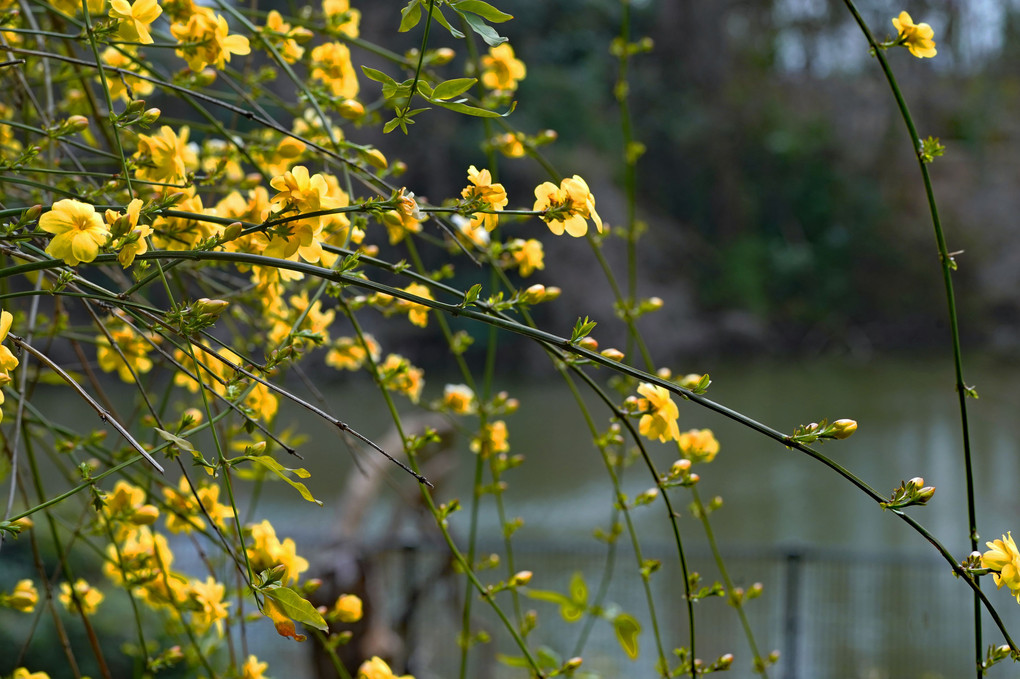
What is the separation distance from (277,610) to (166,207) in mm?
176

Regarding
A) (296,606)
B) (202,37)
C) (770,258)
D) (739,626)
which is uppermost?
(770,258)

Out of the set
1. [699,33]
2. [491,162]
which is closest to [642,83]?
[699,33]

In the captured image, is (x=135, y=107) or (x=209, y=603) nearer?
(x=135, y=107)

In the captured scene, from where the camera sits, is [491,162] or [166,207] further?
[491,162]

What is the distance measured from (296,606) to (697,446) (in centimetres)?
32

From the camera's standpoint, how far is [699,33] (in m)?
10.3

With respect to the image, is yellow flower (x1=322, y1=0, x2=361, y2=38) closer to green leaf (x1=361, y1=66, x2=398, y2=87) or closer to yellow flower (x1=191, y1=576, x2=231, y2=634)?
green leaf (x1=361, y1=66, x2=398, y2=87)

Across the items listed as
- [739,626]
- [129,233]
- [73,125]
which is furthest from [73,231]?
[739,626]

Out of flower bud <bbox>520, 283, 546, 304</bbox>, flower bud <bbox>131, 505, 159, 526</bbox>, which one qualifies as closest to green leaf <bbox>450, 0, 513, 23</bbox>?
flower bud <bbox>520, 283, 546, 304</bbox>

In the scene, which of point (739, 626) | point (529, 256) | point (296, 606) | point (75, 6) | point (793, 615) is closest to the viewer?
point (296, 606)

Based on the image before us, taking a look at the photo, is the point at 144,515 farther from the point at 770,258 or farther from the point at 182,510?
the point at 770,258

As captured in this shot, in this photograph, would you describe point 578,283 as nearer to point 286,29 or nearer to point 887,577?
point 887,577

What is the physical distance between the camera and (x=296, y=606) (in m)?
0.31

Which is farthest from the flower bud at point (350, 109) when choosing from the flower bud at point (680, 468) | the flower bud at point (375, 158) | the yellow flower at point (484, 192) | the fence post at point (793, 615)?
the fence post at point (793, 615)
